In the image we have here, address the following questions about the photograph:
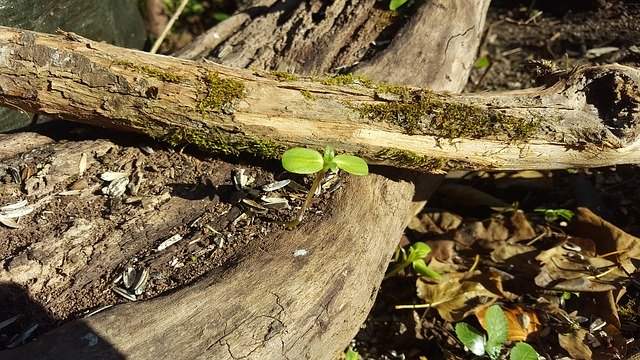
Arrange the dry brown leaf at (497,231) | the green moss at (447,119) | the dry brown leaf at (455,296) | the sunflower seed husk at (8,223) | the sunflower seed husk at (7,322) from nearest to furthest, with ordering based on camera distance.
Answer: the sunflower seed husk at (7,322) → the sunflower seed husk at (8,223) → the green moss at (447,119) → the dry brown leaf at (455,296) → the dry brown leaf at (497,231)

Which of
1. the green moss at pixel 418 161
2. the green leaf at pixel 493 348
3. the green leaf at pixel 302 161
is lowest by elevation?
the green leaf at pixel 493 348

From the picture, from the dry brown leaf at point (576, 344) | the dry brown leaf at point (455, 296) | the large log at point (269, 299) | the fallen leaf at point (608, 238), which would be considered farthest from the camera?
the fallen leaf at point (608, 238)

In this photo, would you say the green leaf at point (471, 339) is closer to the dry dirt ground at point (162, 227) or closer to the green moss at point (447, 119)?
the dry dirt ground at point (162, 227)

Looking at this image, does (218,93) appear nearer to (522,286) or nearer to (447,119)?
(447,119)

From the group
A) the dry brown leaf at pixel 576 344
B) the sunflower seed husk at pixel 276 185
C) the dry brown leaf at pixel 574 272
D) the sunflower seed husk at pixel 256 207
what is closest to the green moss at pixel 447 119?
the sunflower seed husk at pixel 276 185

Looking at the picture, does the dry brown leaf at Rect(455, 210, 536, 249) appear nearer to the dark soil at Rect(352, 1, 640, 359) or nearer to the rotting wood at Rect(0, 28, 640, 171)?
the dark soil at Rect(352, 1, 640, 359)

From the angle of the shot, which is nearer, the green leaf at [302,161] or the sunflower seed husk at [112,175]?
the green leaf at [302,161]

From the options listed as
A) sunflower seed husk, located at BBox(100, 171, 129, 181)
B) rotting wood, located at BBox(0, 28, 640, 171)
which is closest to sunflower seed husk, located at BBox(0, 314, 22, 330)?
sunflower seed husk, located at BBox(100, 171, 129, 181)
